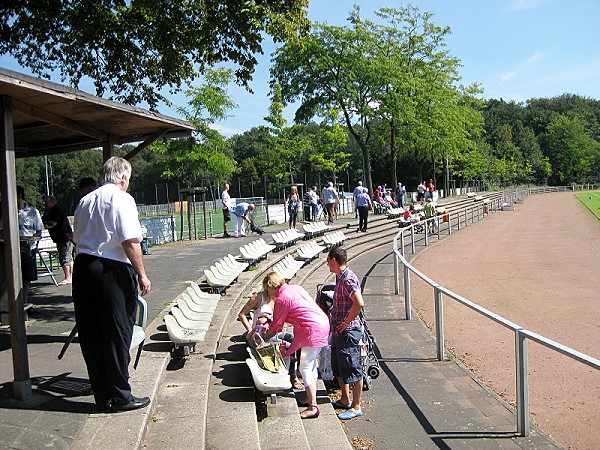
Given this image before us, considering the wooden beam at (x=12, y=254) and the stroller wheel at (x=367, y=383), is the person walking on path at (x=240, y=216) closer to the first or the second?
the stroller wheel at (x=367, y=383)

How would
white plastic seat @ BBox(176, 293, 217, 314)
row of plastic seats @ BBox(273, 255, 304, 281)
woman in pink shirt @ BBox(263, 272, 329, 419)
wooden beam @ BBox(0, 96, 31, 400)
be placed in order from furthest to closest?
row of plastic seats @ BBox(273, 255, 304, 281), white plastic seat @ BBox(176, 293, 217, 314), woman in pink shirt @ BBox(263, 272, 329, 419), wooden beam @ BBox(0, 96, 31, 400)

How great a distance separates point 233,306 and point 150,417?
4593 millimetres

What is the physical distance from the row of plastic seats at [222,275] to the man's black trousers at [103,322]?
5.01 meters

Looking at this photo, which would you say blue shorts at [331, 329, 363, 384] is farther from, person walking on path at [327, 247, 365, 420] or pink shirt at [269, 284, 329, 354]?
pink shirt at [269, 284, 329, 354]

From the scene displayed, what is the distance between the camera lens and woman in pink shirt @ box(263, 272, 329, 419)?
5.32 m

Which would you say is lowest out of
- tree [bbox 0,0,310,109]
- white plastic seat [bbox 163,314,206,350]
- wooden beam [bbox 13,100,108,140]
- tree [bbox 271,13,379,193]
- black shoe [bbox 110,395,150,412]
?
black shoe [bbox 110,395,150,412]

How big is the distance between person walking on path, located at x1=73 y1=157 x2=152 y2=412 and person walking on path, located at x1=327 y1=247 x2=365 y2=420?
216 centimetres

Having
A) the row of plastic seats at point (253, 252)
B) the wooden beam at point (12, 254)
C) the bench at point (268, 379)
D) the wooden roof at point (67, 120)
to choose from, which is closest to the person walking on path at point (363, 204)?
the row of plastic seats at point (253, 252)

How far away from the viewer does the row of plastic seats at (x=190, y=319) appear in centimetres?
577

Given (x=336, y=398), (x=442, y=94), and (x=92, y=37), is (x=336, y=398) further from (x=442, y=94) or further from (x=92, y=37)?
(x=442, y=94)

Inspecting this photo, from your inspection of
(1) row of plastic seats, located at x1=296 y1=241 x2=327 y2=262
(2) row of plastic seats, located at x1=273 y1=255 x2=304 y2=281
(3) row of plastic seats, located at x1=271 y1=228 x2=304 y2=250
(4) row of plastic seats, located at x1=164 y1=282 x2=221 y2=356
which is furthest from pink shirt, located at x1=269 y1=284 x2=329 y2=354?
(3) row of plastic seats, located at x1=271 y1=228 x2=304 y2=250

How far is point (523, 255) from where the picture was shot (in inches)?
782

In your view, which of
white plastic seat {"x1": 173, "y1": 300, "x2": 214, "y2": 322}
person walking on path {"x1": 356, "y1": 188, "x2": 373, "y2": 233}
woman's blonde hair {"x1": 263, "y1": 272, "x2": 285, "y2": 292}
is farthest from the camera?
person walking on path {"x1": 356, "y1": 188, "x2": 373, "y2": 233}

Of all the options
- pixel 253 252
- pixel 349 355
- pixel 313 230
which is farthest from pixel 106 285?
pixel 313 230
